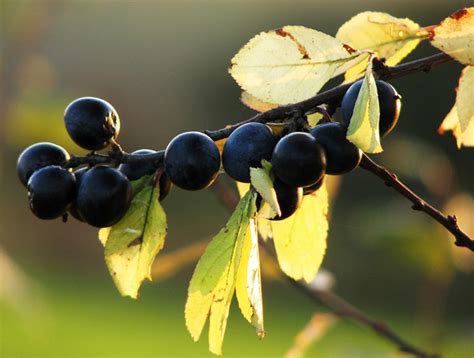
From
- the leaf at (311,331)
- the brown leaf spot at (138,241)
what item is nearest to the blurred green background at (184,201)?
the leaf at (311,331)

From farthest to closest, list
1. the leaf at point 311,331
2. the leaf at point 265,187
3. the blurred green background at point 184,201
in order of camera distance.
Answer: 1. the blurred green background at point 184,201
2. the leaf at point 311,331
3. the leaf at point 265,187

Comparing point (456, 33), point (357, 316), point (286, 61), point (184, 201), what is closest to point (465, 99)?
point (456, 33)

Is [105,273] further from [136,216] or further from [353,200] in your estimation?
[136,216]

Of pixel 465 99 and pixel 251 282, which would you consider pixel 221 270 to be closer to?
pixel 251 282

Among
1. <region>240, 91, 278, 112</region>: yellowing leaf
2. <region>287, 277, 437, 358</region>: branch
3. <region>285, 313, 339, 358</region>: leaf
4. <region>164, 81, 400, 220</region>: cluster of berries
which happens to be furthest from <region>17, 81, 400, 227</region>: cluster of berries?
<region>285, 313, 339, 358</region>: leaf

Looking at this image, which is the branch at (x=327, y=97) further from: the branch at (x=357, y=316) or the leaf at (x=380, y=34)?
the branch at (x=357, y=316)
